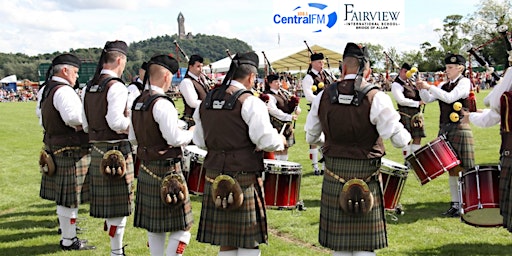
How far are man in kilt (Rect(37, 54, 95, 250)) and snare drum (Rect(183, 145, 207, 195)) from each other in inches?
39.4

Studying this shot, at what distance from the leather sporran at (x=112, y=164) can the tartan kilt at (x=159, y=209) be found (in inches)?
18.1

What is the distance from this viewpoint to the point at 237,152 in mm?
3725

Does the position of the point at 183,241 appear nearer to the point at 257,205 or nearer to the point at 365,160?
the point at 257,205

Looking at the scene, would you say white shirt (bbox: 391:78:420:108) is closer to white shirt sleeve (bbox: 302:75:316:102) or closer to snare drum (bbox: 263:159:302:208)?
white shirt sleeve (bbox: 302:75:316:102)

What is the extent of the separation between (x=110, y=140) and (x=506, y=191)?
127 inches

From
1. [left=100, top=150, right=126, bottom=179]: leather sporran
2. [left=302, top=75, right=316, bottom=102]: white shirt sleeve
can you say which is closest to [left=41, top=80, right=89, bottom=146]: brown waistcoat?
[left=100, top=150, right=126, bottom=179]: leather sporran

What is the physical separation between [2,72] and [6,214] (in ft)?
305

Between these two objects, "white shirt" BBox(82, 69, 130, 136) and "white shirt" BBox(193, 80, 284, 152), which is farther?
"white shirt" BBox(82, 69, 130, 136)

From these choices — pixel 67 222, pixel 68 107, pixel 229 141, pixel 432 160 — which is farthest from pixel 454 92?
pixel 67 222

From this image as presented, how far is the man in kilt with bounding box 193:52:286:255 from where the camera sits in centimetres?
363

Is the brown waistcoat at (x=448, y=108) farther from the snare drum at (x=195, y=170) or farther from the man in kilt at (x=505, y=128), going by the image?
the snare drum at (x=195, y=170)

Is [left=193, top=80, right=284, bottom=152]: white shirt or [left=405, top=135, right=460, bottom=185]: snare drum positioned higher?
[left=193, top=80, right=284, bottom=152]: white shirt

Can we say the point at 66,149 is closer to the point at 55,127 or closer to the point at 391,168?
the point at 55,127

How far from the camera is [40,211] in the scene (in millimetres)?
6953
